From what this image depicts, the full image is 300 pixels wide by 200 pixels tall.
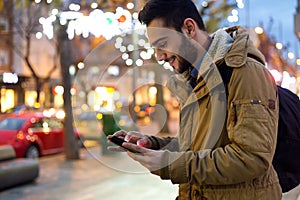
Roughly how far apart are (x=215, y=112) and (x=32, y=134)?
1068 cm

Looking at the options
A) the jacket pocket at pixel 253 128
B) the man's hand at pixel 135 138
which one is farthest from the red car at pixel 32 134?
the jacket pocket at pixel 253 128

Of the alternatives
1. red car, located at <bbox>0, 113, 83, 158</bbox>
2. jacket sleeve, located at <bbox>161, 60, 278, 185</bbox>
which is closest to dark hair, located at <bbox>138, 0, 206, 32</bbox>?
jacket sleeve, located at <bbox>161, 60, 278, 185</bbox>

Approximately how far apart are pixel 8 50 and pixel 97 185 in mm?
22356

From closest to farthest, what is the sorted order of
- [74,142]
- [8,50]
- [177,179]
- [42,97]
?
[177,179] → [74,142] → [8,50] → [42,97]

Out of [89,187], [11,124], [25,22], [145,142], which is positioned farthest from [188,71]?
[25,22]

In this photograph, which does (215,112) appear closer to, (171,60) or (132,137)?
(171,60)

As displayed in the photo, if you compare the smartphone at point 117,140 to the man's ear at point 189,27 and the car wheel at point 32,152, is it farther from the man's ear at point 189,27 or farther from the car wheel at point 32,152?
the car wheel at point 32,152

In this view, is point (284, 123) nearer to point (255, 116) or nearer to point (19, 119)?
point (255, 116)

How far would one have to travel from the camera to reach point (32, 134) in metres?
11.6

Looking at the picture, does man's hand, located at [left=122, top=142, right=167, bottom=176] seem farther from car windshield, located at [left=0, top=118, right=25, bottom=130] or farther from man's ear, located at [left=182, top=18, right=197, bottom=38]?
car windshield, located at [left=0, top=118, right=25, bottom=130]

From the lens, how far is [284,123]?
1.71 meters

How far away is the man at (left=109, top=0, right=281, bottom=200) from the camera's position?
4.59 ft

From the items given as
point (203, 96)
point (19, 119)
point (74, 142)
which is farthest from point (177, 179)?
point (19, 119)

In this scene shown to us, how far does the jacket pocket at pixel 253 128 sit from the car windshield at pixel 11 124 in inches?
411
